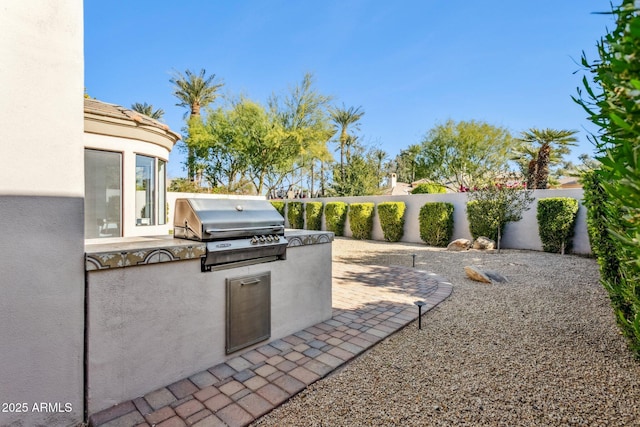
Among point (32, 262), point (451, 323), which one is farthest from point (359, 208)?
point (32, 262)

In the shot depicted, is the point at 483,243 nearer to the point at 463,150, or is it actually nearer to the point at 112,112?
the point at 112,112

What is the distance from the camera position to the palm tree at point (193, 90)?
84.1 feet

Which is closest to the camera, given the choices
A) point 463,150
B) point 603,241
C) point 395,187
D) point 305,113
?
point 603,241

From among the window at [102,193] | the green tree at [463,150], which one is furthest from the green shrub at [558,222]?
the green tree at [463,150]

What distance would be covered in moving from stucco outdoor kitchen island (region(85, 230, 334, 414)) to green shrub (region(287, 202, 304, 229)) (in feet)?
53.5

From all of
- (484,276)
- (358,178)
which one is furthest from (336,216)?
(484,276)

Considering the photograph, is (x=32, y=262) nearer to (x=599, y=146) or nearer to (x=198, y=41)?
(x=599, y=146)

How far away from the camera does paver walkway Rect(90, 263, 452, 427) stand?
245cm

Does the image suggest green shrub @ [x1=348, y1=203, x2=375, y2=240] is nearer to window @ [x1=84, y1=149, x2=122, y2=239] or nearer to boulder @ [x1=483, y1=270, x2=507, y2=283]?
boulder @ [x1=483, y1=270, x2=507, y2=283]

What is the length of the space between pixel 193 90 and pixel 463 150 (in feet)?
84.8

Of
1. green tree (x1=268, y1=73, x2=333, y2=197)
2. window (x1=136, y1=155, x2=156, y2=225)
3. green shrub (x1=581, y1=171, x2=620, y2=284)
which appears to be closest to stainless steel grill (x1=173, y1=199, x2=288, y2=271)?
green shrub (x1=581, y1=171, x2=620, y2=284)

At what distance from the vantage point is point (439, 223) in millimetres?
13492

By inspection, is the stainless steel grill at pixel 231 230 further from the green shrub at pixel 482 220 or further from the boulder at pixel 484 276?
the green shrub at pixel 482 220

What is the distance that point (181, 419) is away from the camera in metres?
2.42
